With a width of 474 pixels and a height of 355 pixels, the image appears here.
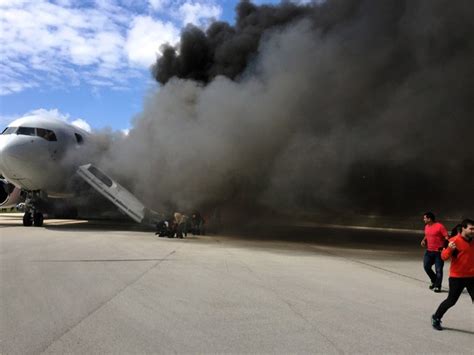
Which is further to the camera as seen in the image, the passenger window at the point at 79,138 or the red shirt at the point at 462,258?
the passenger window at the point at 79,138

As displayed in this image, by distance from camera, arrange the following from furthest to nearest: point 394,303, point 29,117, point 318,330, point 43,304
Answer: point 29,117, point 394,303, point 43,304, point 318,330

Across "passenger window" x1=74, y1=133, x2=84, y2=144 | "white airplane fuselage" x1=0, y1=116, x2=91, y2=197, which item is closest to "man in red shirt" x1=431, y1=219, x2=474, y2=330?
"white airplane fuselage" x1=0, y1=116, x2=91, y2=197

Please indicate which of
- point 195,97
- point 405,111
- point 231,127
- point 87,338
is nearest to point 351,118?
point 405,111

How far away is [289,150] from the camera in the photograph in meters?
17.3

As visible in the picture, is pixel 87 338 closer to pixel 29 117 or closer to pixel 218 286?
pixel 218 286

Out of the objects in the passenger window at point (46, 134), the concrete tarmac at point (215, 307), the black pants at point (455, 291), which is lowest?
the concrete tarmac at point (215, 307)

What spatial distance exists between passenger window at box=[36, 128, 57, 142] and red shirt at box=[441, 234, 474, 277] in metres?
17.4

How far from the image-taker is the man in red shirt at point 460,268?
5.18 meters

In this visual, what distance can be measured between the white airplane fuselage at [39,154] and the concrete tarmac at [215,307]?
27.3 ft

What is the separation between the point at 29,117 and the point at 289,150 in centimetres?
1139

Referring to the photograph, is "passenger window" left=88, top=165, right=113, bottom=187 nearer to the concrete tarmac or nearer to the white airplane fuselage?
the white airplane fuselage

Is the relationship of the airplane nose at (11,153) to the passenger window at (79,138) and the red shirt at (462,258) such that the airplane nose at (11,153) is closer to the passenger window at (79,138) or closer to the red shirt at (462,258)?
the passenger window at (79,138)

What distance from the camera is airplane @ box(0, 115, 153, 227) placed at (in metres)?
17.9

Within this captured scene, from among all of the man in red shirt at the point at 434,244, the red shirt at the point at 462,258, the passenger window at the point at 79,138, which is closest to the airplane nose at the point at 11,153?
the passenger window at the point at 79,138
